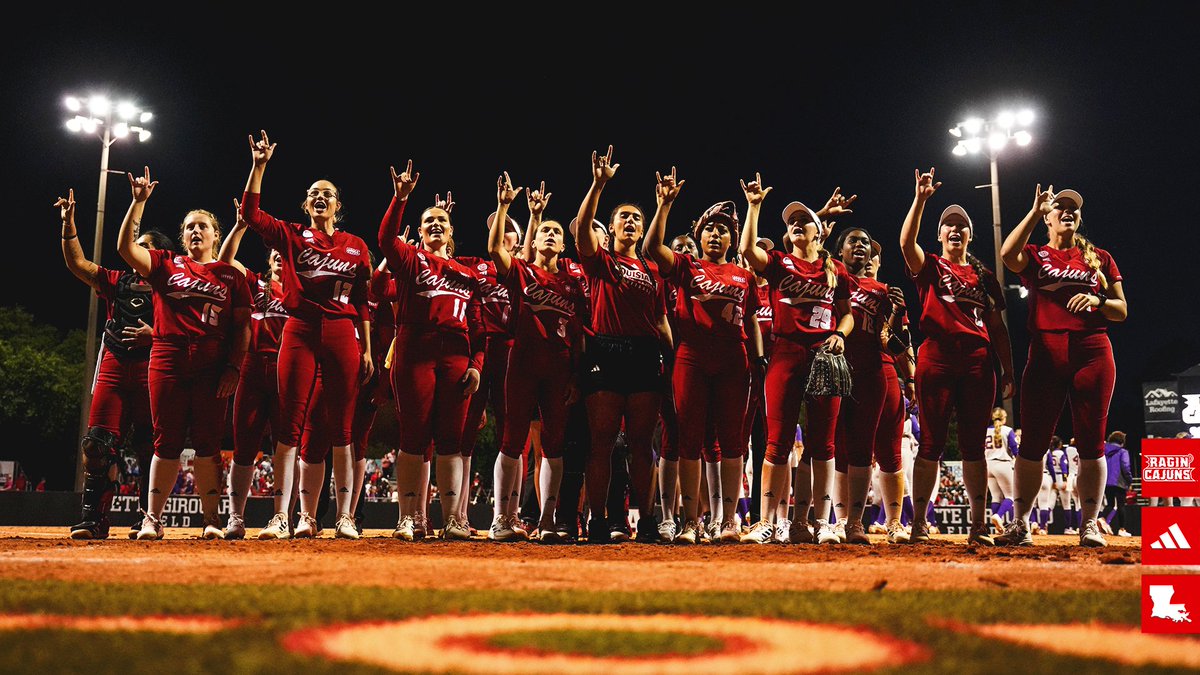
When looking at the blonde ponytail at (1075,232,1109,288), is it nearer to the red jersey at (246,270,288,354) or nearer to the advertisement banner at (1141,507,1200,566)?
the advertisement banner at (1141,507,1200,566)

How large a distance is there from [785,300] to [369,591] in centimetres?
408

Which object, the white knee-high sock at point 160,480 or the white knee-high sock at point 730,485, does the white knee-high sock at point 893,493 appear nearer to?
the white knee-high sock at point 730,485

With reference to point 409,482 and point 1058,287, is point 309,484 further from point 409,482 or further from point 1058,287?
point 1058,287

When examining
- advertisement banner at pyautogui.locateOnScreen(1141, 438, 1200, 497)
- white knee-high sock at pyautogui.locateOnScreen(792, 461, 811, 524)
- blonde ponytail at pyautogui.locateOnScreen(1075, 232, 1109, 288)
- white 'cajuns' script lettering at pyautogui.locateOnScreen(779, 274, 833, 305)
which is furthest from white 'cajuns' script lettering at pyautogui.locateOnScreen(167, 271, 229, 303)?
blonde ponytail at pyautogui.locateOnScreen(1075, 232, 1109, 288)

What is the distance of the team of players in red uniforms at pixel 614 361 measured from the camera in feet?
20.5

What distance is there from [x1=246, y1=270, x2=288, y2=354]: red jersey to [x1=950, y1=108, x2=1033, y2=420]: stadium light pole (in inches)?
516

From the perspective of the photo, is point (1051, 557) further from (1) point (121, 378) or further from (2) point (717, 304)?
(1) point (121, 378)

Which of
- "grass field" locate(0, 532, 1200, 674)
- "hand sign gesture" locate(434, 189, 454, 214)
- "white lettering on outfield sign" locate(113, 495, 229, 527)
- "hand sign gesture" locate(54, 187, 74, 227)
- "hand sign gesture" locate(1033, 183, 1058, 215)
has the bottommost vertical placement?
"white lettering on outfield sign" locate(113, 495, 229, 527)

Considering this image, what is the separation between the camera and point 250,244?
28.9 metres

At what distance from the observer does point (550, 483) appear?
6645 mm

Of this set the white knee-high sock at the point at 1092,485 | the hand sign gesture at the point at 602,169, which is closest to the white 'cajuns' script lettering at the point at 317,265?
the hand sign gesture at the point at 602,169

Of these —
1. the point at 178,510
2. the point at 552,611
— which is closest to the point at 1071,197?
the point at 552,611

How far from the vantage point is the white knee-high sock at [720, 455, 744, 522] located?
656 cm

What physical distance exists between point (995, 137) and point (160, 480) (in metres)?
15.6
